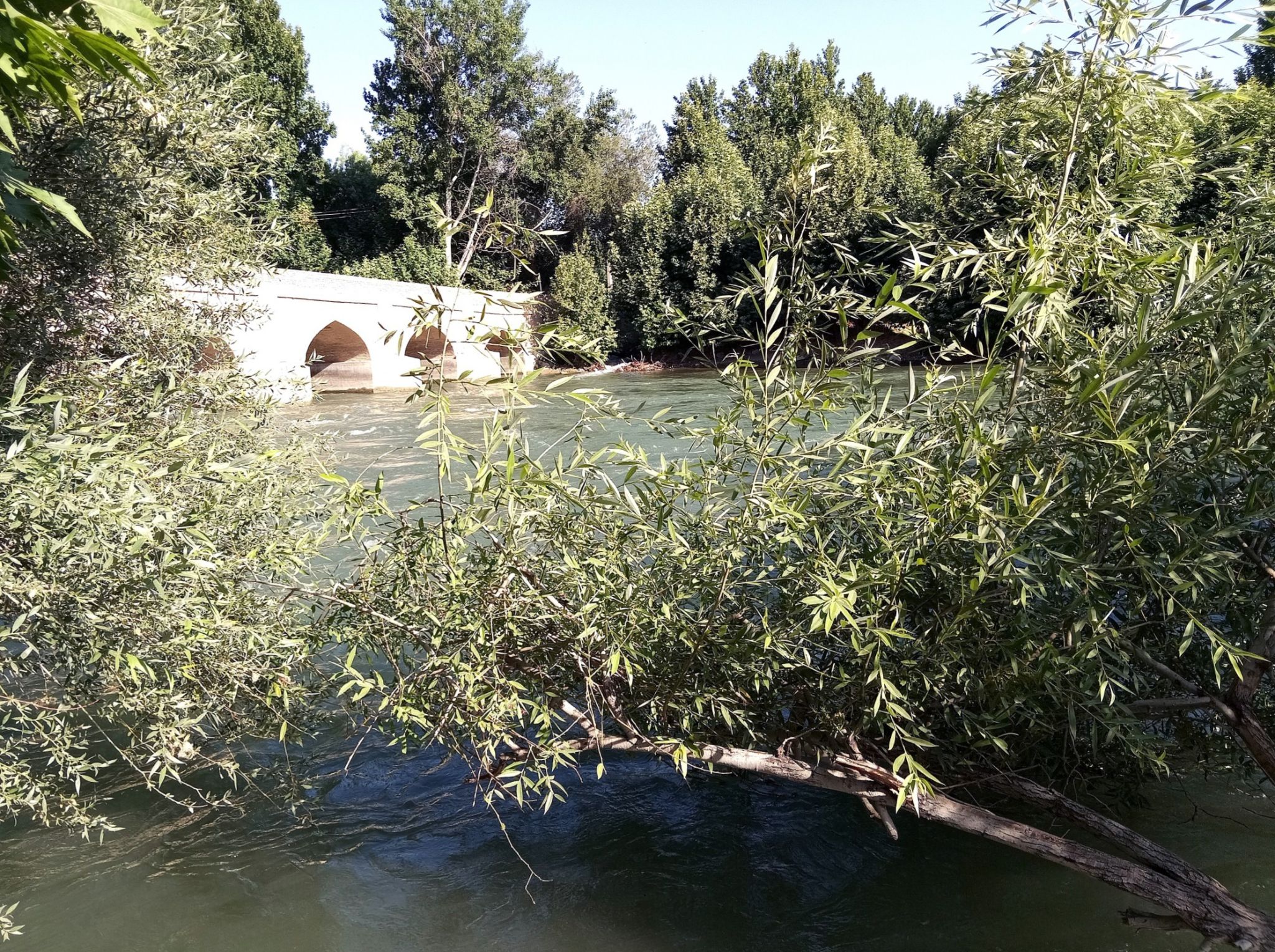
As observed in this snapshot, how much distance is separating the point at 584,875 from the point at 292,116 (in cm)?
3671

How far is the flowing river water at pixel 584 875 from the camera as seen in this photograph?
14.6ft

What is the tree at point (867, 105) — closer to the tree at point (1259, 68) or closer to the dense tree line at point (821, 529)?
the tree at point (1259, 68)

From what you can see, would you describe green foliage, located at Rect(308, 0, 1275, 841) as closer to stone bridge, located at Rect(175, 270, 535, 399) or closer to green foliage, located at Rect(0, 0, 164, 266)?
green foliage, located at Rect(0, 0, 164, 266)

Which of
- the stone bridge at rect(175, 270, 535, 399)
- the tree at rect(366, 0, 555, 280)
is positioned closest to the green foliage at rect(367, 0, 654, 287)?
the tree at rect(366, 0, 555, 280)

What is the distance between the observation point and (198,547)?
3799 millimetres

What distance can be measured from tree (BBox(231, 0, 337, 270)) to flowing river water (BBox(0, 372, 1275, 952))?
29371mm

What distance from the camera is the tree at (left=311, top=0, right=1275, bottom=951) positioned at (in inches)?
131

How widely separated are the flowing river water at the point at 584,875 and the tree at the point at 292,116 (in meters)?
29.4

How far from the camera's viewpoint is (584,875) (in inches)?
194

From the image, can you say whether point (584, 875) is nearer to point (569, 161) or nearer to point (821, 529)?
point (821, 529)

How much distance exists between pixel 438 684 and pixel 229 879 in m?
1.91

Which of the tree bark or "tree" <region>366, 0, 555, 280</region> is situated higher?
"tree" <region>366, 0, 555, 280</region>

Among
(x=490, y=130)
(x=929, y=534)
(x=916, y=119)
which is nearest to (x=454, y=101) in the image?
(x=490, y=130)

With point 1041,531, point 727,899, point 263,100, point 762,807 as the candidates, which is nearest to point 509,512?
point 1041,531
